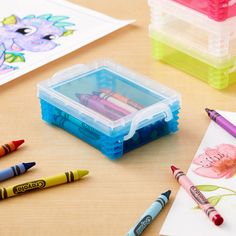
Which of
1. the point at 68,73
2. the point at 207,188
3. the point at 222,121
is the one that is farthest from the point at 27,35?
the point at 207,188

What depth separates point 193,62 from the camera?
1.27 m

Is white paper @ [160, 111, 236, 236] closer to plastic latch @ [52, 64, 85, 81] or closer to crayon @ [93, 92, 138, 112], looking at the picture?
crayon @ [93, 92, 138, 112]

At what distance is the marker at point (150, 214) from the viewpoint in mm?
898

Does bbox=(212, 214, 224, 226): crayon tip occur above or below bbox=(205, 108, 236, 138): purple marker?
below

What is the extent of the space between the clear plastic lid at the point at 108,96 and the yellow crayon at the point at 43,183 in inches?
3.2

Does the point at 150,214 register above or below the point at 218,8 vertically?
below

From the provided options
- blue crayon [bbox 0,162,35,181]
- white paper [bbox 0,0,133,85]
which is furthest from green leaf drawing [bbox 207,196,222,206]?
white paper [bbox 0,0,133,85]

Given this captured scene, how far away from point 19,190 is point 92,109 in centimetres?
18

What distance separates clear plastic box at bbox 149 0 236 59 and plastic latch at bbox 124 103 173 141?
0.18 metres

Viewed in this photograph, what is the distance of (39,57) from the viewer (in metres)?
1.33

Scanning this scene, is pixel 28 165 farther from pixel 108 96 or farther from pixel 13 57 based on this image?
pixel 13 57

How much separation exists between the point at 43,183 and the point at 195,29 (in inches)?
16.9

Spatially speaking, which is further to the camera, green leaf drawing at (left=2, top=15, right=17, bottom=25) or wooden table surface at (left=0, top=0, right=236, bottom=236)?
green leaf drawing at (left=2, top=15, right=17, bottom=25)

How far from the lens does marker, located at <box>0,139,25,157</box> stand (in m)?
1.07
